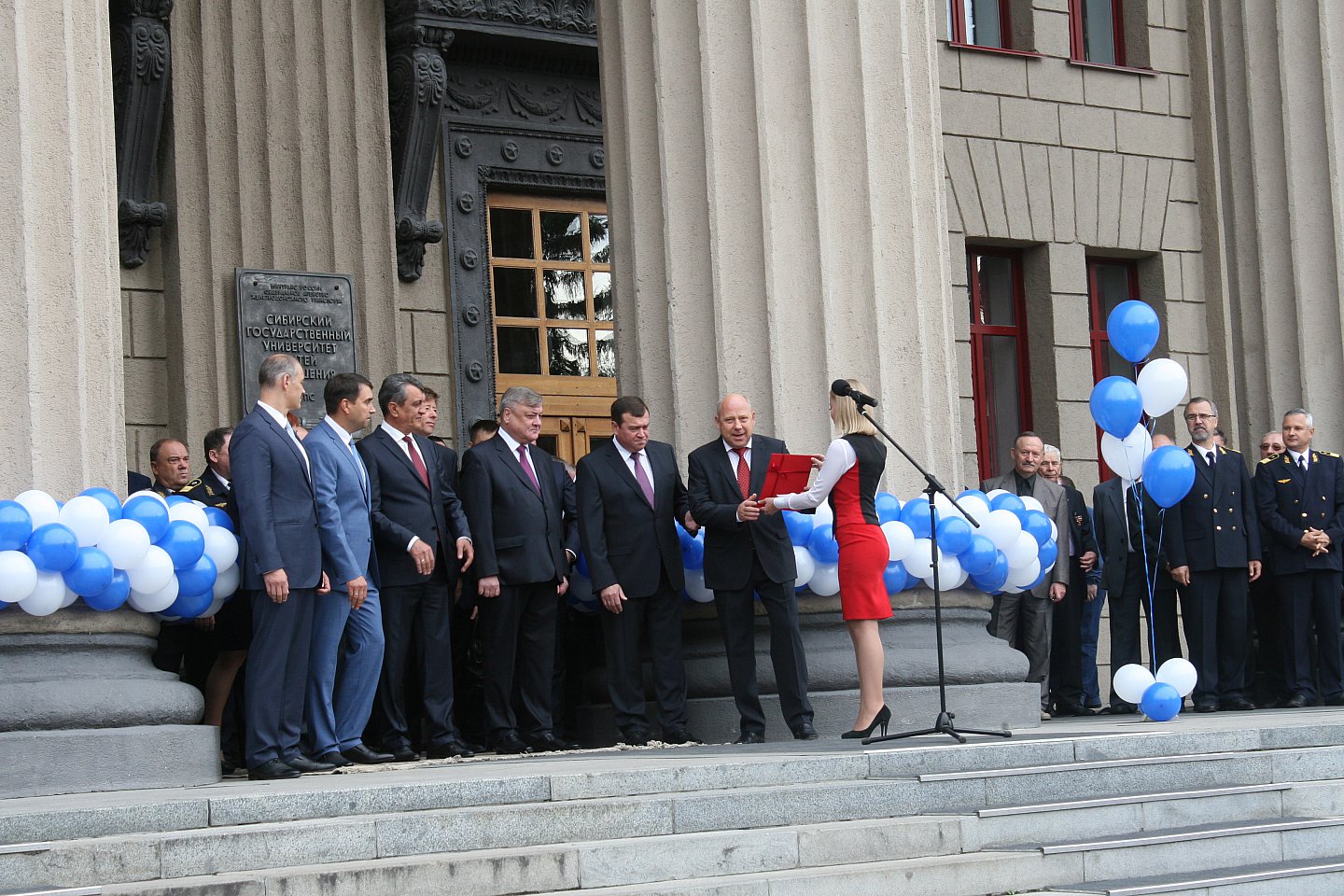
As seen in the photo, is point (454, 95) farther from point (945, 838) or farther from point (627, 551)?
point (945, 838)

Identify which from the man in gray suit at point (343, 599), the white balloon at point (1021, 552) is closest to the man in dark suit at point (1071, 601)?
the white balloon at point (1021, 552)

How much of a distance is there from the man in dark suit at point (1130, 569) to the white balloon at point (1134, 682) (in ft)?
6.70

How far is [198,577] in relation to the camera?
9875 mm

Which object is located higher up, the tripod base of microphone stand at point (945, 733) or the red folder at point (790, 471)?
the red folder at point (790, 471)

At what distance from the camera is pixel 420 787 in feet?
26.3

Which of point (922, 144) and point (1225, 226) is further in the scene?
point (1225, 226)

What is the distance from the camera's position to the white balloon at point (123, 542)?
9.33 meters

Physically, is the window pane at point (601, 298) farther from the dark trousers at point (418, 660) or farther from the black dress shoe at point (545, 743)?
the black dress shoe at point (545, 743)

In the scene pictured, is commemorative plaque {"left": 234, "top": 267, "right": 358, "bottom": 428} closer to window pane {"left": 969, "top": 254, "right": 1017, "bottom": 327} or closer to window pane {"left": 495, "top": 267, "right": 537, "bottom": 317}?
window pane {"left": 495, "top": 267, "right": 537, "bottom": 317}

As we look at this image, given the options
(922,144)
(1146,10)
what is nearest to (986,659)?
(922,144)

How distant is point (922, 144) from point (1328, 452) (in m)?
4.40

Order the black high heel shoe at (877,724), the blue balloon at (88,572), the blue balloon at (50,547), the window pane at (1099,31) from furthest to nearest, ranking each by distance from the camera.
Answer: the window pane at (1099,31) → the black high heel shoe at (877,724) → the blue balloon at (88,572) → the blue balloon at (50,547)

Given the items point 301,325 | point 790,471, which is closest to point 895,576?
point 790,471

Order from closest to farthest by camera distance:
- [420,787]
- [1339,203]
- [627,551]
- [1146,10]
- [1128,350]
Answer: [420,787] → [627,551] → [1128,350] → [1339,203] → [1146,10]
